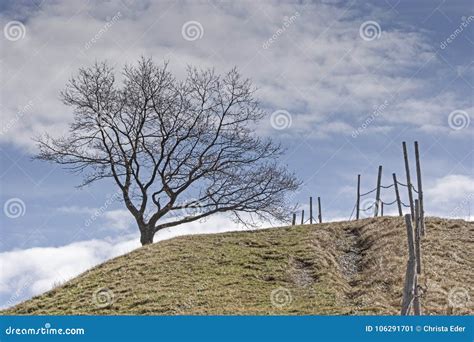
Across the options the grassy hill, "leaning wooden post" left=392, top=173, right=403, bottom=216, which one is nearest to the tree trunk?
the grassy hill

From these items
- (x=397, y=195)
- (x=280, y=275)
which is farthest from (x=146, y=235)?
(x=397, y=195)

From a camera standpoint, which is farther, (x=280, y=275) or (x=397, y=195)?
(x=397, y=195)

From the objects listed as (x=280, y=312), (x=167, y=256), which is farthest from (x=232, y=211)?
(x=280, y=312)

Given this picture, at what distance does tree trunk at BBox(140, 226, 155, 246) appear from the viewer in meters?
29.6

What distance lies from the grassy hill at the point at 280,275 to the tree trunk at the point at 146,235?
2.47 metres

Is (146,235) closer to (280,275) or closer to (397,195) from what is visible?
(280,275)

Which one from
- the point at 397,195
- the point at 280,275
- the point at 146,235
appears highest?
the point at 397,195

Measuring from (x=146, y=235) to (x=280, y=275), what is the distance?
9.94 meters

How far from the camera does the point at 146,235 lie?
2966 cm

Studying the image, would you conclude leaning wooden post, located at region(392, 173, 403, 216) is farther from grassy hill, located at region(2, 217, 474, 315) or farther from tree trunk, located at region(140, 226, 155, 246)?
tree trunk, located at region(140, 226, 155, 246)

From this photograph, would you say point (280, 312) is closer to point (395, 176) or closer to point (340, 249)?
point (340, 249)

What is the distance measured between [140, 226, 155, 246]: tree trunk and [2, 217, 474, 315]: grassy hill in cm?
247

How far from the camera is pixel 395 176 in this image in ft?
96.8

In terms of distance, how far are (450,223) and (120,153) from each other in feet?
51.6
